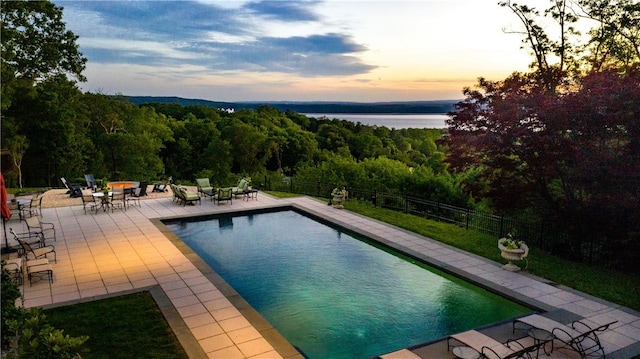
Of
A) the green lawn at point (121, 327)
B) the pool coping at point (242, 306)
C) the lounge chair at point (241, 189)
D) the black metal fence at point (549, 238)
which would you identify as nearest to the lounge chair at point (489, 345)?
the pool coping at point (242, 306)

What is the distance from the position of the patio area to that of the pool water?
0.48m

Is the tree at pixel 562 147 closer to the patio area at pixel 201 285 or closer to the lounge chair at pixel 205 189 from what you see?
the patio area at pixel 201 285

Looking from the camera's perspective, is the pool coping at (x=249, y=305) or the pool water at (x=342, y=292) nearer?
the pool coping at (x=249, y=305)

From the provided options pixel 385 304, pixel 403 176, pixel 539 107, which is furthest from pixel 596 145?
pixel 403 176

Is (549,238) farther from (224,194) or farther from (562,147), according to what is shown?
(224,194)

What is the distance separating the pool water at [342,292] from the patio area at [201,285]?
480 mm

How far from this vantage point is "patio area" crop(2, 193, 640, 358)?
5727 mm

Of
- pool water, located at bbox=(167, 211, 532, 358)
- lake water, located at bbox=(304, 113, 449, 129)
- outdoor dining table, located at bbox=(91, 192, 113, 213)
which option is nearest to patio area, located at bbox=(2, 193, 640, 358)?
pool water, located at bbox=(167, 211, 532, 358)

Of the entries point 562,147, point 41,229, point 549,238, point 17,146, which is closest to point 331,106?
point 17,146

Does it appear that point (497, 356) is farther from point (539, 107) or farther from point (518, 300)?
point (539, 107)

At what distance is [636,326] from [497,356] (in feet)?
10.3

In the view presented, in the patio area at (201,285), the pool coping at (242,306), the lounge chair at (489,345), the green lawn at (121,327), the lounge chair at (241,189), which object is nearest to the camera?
the lounge chair at (489,345)

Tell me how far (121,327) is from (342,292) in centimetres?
414

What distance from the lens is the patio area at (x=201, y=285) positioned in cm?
573
